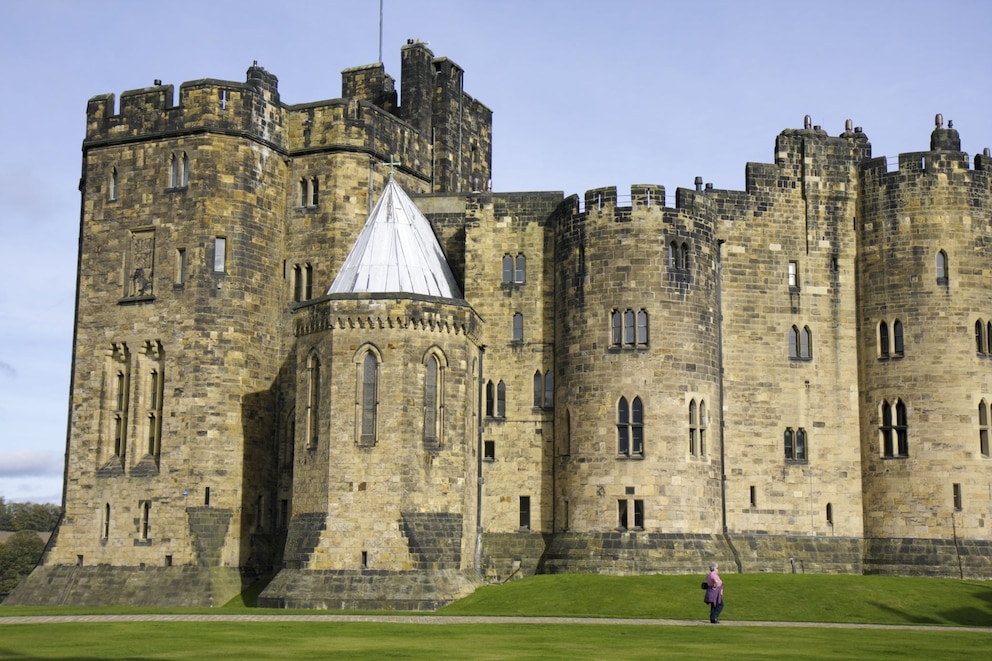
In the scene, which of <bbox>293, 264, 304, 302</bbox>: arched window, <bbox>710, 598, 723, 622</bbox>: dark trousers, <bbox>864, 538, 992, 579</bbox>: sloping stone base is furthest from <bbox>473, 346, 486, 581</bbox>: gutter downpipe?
<bbox>864, 538, 992, 579</bbox>: sloping stone base

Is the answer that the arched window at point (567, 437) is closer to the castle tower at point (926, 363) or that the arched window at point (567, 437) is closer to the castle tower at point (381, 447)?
the castle tower at point (381, 447)

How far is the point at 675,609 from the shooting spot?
145 feet

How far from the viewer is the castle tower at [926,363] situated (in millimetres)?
53344

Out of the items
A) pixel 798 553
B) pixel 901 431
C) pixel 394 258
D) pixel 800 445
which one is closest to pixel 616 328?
pixel 394 258

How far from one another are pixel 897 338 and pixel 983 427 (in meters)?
4.87

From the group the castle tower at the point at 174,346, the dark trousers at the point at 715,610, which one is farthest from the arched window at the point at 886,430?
the castle tower at the point at 174,346

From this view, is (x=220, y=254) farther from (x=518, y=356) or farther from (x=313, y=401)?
(x=518, y=356)

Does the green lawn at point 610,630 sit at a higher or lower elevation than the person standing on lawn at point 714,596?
lower

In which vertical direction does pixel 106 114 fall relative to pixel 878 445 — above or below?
above

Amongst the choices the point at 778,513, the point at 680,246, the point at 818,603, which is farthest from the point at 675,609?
the point at 680,246

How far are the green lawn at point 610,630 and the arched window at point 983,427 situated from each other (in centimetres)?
677

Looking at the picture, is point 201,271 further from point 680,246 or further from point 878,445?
point 878,445

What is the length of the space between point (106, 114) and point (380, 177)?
12.0 metres

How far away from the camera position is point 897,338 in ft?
181
